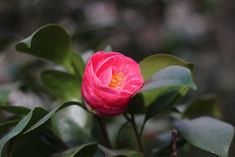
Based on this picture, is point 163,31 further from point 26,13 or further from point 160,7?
point 26,13

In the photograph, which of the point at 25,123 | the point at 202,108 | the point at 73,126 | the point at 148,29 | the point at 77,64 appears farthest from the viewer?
the point at 148,29

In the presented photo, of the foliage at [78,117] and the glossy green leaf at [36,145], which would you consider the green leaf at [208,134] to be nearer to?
the foliage at [78,117]

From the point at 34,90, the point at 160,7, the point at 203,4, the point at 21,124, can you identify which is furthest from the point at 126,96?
the point at 203,4

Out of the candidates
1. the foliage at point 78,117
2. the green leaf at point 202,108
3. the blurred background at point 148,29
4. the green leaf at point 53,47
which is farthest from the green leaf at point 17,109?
the blurred background at point 148,29

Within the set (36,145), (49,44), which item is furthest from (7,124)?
(49,44)

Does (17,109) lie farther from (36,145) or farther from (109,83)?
(109,83)

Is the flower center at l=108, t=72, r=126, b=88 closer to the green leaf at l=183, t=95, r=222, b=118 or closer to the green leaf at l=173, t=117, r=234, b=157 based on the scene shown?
the green leaf at l=173, t=117, r=234, b=157
